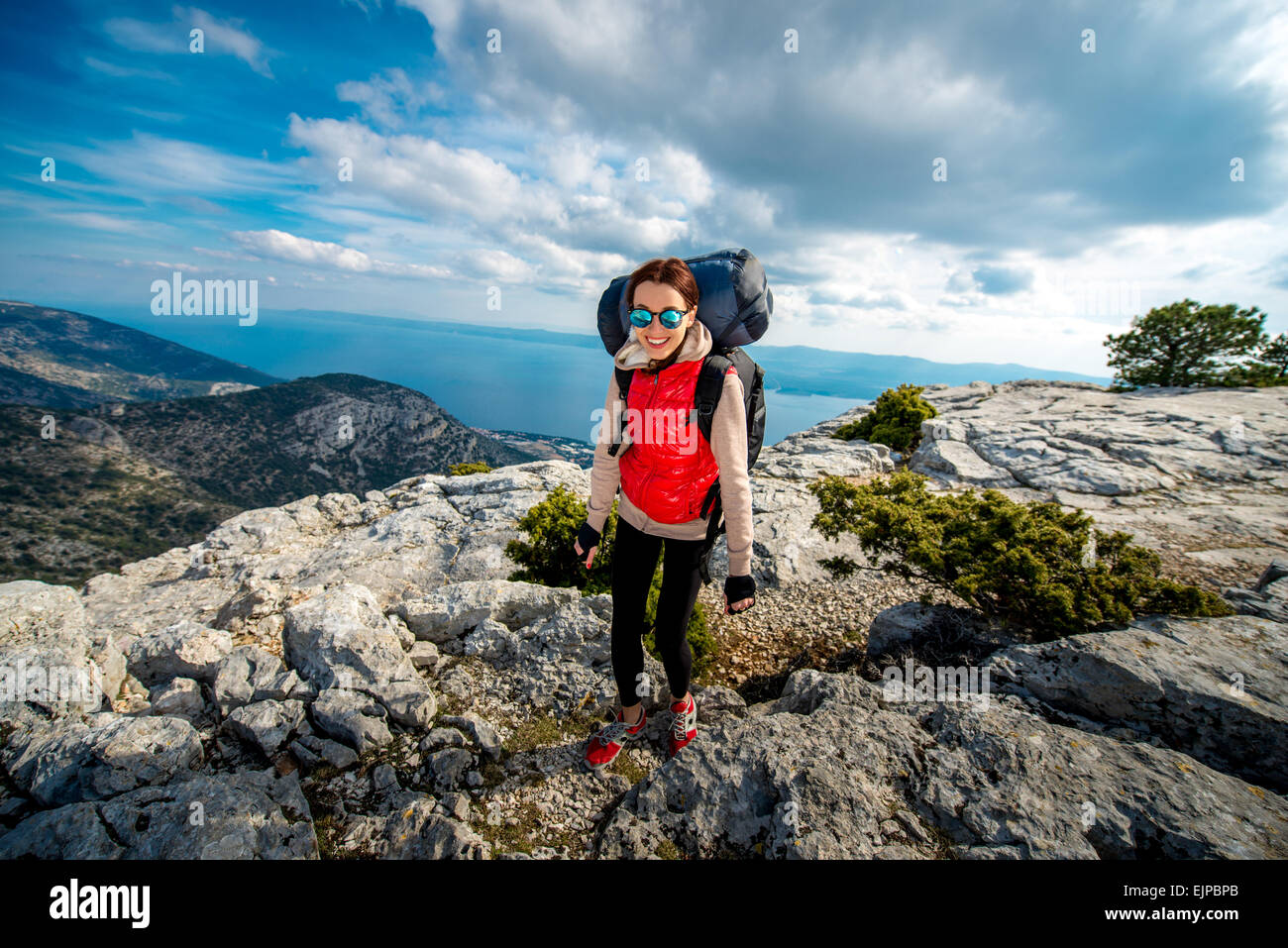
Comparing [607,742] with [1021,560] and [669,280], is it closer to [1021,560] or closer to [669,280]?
[669,280]

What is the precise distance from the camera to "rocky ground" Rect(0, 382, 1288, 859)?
2570mm

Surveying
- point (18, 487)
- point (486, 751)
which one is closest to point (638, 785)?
point (486, 751)

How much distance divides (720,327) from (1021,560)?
12.9 ft

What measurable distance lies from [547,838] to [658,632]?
58.1 inches

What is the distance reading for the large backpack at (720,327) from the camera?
9.36 feet

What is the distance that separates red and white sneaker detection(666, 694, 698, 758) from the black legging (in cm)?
33

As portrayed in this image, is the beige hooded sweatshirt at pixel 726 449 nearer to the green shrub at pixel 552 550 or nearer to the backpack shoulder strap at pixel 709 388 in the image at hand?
the backpack shoulder strap at pixel 709 388

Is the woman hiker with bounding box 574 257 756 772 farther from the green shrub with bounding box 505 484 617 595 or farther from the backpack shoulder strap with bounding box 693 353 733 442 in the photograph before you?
the green shrub with bounding box 505 484 617 595

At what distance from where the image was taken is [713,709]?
4.19 metres

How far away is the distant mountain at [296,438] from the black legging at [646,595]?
2581 inches

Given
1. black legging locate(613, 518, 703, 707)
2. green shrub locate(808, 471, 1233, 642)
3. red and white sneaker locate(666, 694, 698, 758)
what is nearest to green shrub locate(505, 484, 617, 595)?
red and white sneaker locate(666, 694, 698, 758)

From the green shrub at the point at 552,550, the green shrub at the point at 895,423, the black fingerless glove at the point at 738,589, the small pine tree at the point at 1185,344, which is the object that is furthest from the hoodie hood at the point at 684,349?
the small pine tree at the point at 1185,344

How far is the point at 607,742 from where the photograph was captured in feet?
12.1
